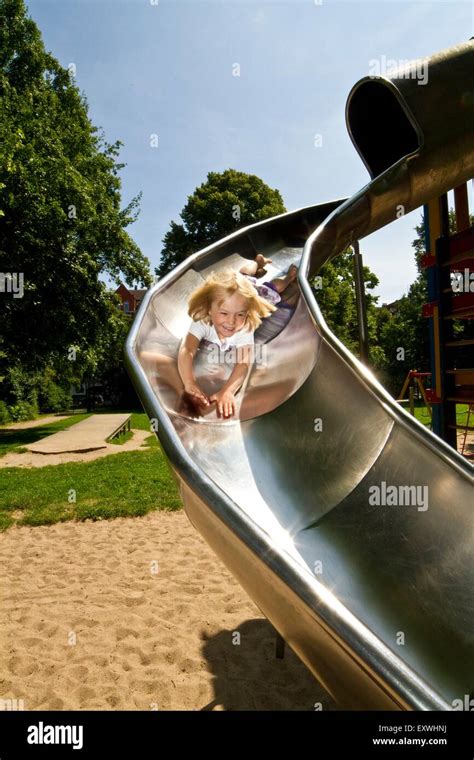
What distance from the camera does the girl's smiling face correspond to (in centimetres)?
400

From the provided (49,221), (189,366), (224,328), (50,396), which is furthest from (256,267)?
(50,396)

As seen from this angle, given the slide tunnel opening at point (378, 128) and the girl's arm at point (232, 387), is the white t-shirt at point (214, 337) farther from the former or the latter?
the slide tunnel opening at point (378, 128)

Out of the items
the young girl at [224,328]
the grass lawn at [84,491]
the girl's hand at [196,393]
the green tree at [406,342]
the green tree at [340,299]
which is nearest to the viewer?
the girl's hand at [196,393]

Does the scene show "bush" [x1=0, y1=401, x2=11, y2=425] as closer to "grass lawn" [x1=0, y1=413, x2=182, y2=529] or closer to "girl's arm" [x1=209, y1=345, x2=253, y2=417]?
"grass lawn" [x1=0, y1=413, x2=182, y2=529]

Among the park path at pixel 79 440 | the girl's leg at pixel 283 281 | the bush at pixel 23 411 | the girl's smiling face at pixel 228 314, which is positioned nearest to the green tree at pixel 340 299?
the park path at pixel 79 440

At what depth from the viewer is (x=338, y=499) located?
2643 mm


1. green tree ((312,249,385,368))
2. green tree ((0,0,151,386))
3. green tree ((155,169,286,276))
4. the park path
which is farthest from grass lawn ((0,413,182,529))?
green tree ((155,169,286,276))

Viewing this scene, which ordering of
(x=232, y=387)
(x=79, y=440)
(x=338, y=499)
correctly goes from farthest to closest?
(x=79, y=440), (x=232, y=387), (x=338, y=499)

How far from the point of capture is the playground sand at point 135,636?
110 inches

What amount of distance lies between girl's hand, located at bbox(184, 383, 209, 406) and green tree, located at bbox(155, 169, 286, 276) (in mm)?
19993

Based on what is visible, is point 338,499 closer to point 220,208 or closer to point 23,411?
point 23,411

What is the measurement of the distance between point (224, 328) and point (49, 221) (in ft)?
35.3

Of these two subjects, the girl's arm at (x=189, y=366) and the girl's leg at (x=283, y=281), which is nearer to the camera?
the girl's arm at (x=189, y=366)

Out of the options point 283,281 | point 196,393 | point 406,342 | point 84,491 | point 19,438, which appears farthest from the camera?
point 406,342
